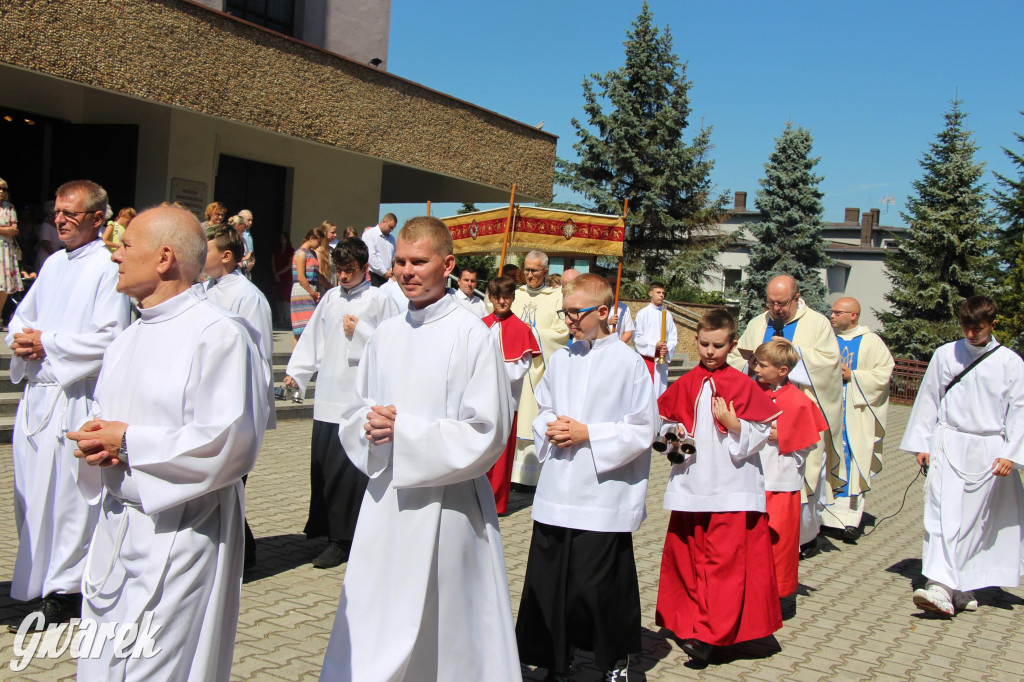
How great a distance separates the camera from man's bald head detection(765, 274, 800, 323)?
730 cm

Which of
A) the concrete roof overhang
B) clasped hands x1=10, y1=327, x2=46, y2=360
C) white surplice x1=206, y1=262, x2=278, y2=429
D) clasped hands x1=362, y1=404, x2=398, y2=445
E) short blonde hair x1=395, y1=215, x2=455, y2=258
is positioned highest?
the concrete roof overhang

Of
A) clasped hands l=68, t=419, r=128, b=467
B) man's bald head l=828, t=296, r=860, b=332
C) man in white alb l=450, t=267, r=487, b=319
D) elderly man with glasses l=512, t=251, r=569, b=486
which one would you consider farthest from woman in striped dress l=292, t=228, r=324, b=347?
clasped hands l=68, t=419, r=128, b=467

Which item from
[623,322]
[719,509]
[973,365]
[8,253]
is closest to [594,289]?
[719,509]

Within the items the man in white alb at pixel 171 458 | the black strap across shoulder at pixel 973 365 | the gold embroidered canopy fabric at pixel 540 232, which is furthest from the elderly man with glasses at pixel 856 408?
the man in white alb at pixel 171 458

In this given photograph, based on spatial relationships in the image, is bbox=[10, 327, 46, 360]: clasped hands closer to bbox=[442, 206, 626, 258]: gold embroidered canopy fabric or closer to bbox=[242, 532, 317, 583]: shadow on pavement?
bbox=[242, 532, 317, 583]: shadow on pavement

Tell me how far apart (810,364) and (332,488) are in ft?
13.1

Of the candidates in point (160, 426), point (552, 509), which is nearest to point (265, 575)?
point (552, 509)

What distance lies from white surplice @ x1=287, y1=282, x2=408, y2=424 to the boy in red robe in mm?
1819

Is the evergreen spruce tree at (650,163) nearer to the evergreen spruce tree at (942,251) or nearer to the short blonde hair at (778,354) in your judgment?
the evergreen spruce tree at (942,251)

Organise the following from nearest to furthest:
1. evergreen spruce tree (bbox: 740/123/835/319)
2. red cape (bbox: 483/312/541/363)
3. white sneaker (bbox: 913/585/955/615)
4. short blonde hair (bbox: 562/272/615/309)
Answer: short blonde hair (bbox: 562/272/615/309) → white sneaker (bbox: 913/585/955/615) → red cape (bbox: 483/312/541/363) → evergreen spruce tree (bbox: 740/123/835/319)

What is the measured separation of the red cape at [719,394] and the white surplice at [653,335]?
9579 millimetres

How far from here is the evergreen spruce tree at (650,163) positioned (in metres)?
33.9

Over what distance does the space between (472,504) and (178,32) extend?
1145cm

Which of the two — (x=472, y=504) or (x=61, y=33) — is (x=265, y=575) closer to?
(x=472, y=504)
